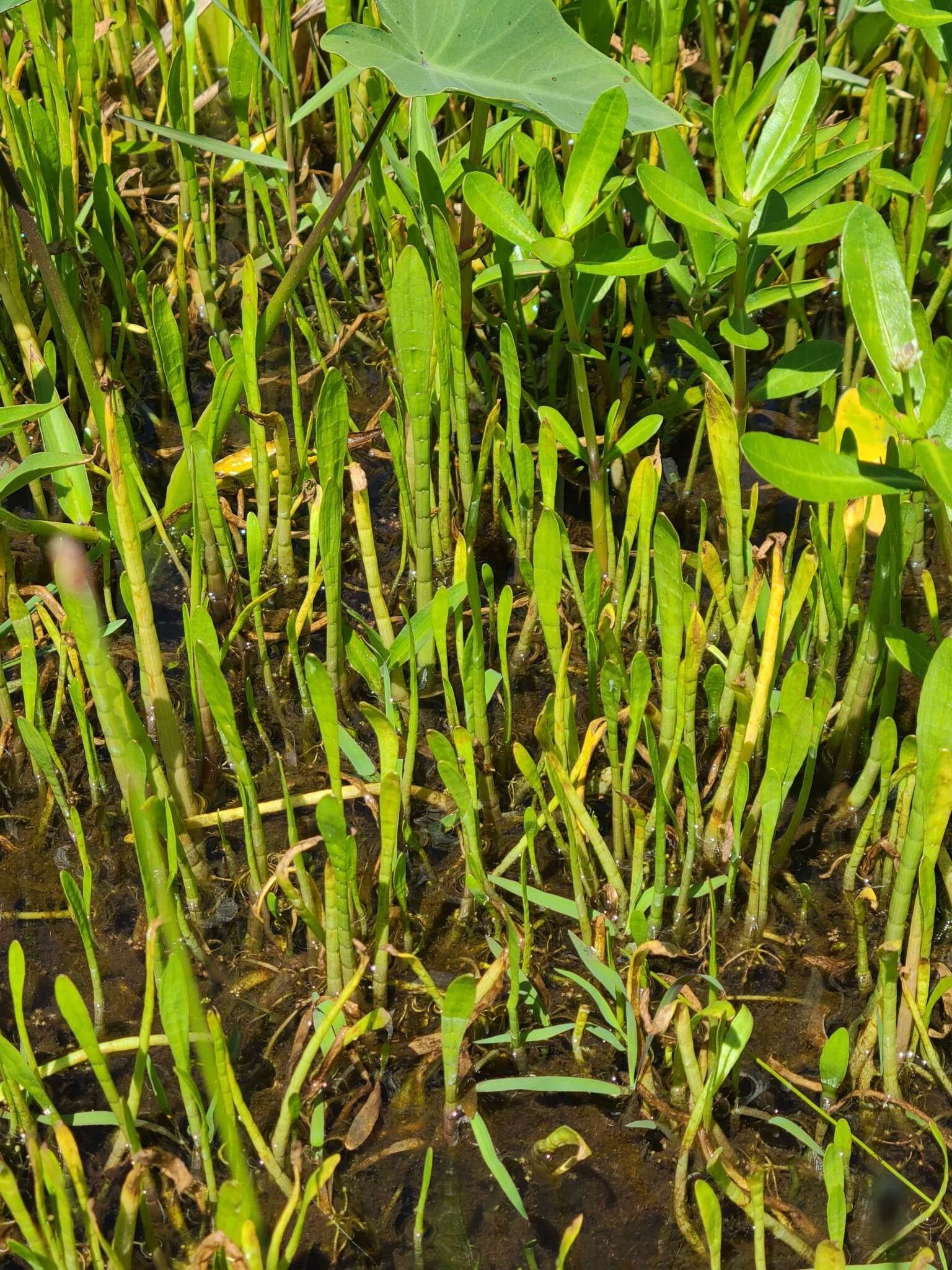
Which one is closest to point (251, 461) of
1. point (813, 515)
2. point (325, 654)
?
point (325, 654)

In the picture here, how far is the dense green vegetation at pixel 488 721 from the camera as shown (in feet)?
3.07

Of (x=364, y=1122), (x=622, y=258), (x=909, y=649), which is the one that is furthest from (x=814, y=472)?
(x=364, y=1122)

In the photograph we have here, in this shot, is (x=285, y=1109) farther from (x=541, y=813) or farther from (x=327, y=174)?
(x=327, y=174)

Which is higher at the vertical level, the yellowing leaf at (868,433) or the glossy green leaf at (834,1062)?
the yellowing leaf at (868,433)

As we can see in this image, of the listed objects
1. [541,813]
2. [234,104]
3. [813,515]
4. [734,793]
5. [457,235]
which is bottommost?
[541,813]

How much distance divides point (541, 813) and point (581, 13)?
3.27 ft

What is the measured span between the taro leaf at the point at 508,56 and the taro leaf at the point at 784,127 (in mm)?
92

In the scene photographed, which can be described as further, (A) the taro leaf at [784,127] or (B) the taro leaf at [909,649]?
(A) the taro leaf at [784,127]

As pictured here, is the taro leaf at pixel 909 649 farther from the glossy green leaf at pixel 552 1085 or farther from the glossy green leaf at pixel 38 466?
the glossy green leaf at pixel 38 466

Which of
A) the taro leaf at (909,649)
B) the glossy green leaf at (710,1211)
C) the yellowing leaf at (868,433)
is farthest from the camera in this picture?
the yellowing leaf at (868,433)

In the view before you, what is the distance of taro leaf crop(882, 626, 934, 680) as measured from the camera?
1.05 m

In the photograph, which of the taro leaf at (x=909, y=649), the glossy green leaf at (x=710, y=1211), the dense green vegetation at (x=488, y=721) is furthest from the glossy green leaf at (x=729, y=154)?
the glossy green leaf at (x=710, y=1211)

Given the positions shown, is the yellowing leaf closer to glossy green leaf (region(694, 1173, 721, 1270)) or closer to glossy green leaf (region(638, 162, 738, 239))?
glossy green leaf (region(638, 162, 738, 239))

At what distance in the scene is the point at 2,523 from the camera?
1.23 metres
